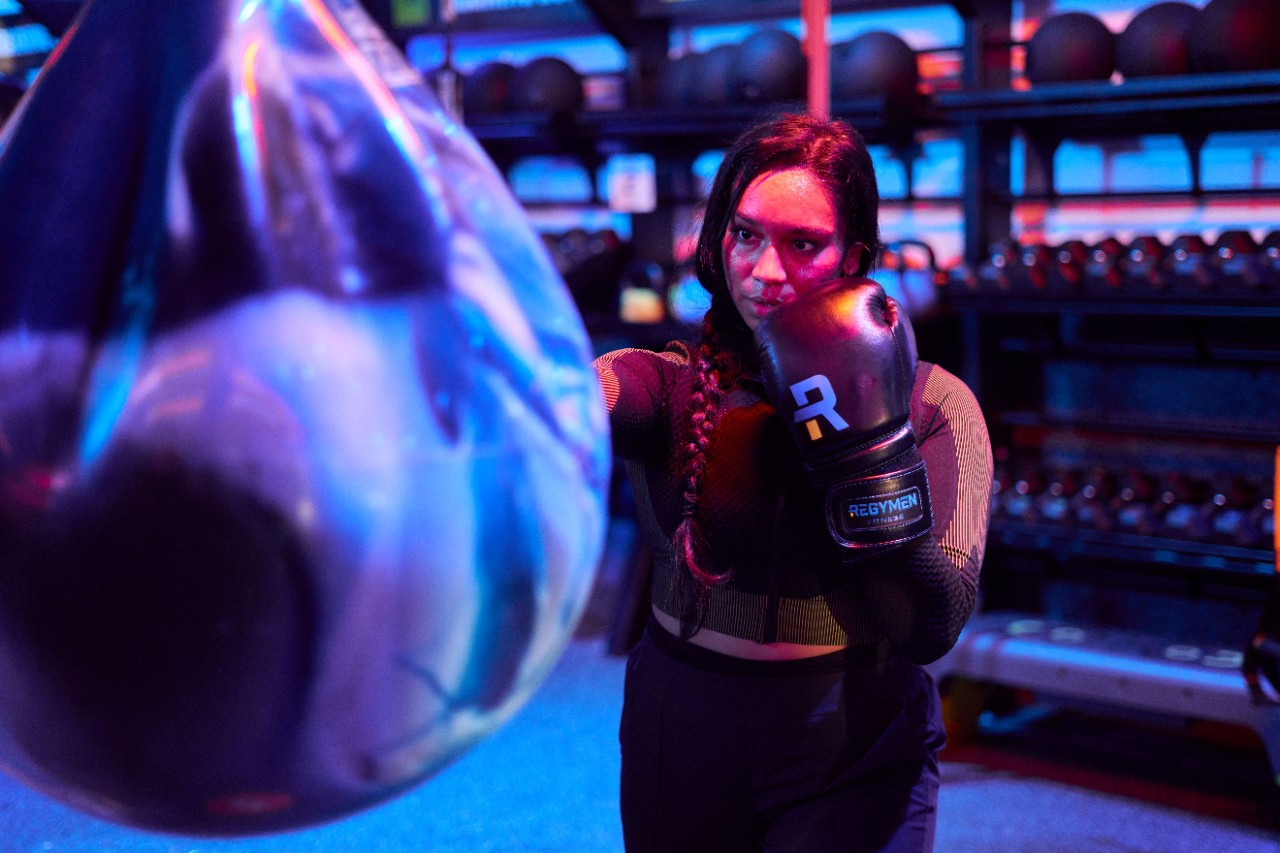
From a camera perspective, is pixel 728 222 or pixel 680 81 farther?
pixel 680 81

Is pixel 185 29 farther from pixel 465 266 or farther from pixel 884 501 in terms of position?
pixel 884 501

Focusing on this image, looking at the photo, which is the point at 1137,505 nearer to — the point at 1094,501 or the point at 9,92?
the point at 1094,501

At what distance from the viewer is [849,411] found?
3.71 ft

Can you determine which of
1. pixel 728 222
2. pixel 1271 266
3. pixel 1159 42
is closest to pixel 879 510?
pixel 728 222

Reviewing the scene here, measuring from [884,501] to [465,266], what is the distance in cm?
66

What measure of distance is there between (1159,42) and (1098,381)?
1144mm

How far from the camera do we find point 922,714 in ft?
4.44

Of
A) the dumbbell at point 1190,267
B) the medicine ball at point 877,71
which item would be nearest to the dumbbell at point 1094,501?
the dumbbell at point 1190,267

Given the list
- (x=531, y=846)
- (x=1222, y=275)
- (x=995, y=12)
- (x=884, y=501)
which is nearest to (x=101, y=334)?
(x=884, y=501)

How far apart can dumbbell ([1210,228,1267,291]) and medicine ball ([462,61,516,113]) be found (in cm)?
280

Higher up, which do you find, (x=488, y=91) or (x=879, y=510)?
(x=488, y=91)

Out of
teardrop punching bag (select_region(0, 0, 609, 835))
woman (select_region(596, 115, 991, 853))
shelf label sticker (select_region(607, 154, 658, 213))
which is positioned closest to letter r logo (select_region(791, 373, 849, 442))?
woman (select_region(596, 115, 991, 853))

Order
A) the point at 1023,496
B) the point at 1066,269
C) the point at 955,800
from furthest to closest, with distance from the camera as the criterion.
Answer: the point at 1023,496, the point at 1066,269, the point at 955,800

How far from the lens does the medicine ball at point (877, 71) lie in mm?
4070
